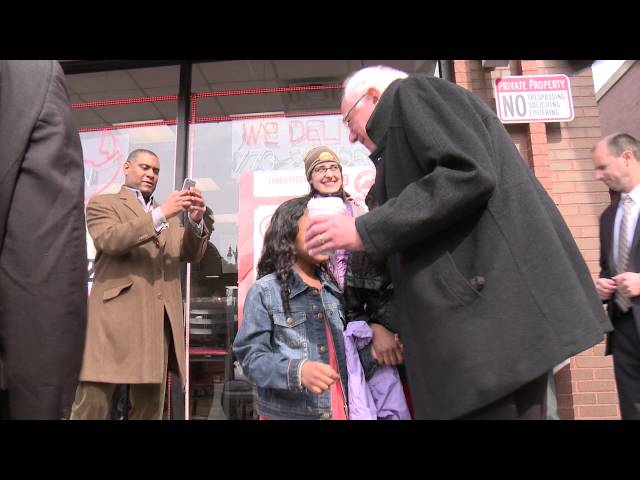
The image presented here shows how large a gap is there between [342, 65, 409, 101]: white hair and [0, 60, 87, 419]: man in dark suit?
3.08ft

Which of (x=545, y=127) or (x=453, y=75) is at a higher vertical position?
→ (x=453, y=75)

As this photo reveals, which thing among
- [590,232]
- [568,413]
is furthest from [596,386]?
[590,232]

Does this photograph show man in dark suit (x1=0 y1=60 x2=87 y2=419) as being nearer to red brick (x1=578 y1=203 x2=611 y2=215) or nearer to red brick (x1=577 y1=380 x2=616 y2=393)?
red brick (x1=577 y1=380 x2=616 y2=393)

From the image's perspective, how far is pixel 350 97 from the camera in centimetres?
166

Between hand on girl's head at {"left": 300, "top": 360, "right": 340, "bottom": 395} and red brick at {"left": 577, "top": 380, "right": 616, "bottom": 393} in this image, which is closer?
hand on girl's head at {"left": 300, "top": 360, "right": 340, "bottom": 395}

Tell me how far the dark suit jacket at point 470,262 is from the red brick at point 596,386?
2.66 metres

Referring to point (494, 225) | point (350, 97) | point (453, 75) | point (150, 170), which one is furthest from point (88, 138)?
point (494, 225)

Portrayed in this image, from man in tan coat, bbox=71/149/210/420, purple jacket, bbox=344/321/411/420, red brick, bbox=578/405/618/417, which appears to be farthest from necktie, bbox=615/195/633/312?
man in tan coat, bbox=71/149/210/420

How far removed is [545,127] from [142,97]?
371cm

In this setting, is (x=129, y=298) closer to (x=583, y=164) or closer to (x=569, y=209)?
(x=569, y=209)

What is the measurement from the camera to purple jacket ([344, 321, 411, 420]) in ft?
5.98

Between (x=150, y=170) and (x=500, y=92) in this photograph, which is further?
(x=500, y=92)

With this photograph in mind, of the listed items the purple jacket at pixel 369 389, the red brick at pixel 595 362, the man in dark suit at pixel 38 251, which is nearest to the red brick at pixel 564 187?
the red brick at pixel 595 362

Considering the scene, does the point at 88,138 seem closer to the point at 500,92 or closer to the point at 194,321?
the point at 194,321
